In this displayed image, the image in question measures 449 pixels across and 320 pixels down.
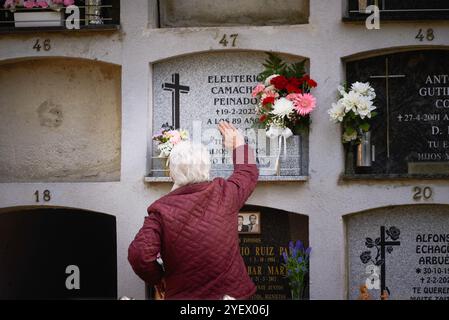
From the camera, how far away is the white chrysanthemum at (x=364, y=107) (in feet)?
17.4

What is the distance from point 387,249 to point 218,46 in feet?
6.45

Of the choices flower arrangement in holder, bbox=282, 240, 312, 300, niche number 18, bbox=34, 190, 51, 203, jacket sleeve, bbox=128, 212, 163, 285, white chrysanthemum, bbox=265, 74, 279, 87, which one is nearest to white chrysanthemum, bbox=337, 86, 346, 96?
white chrysanthemum, bbox=265, 74, 279, 87

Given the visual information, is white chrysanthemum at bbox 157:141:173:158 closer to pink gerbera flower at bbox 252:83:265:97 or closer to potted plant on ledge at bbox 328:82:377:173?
pink gerbera flower at bbox 252:83:265:97

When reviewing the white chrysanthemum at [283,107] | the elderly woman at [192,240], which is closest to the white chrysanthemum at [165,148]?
the white chrysanthemum at [283,107]

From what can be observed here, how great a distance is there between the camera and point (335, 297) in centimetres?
547

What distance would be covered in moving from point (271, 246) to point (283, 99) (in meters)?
1.14

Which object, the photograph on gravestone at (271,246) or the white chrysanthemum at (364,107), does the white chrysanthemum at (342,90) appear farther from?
the photograph on gravestone at (271,246)

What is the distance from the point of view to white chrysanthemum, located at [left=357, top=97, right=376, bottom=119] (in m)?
5.31

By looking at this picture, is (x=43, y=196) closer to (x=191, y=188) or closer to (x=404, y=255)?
(x=191, y=188)

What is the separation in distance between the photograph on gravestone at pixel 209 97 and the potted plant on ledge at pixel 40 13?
0.84 metres

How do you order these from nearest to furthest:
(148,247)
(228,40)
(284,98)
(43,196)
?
(148,247) → (284,98) → (228,40) → (43,196)

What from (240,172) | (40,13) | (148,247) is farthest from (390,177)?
(40,13)

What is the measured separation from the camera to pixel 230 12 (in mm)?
5965

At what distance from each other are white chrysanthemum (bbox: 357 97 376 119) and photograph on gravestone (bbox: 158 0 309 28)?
0.90m
